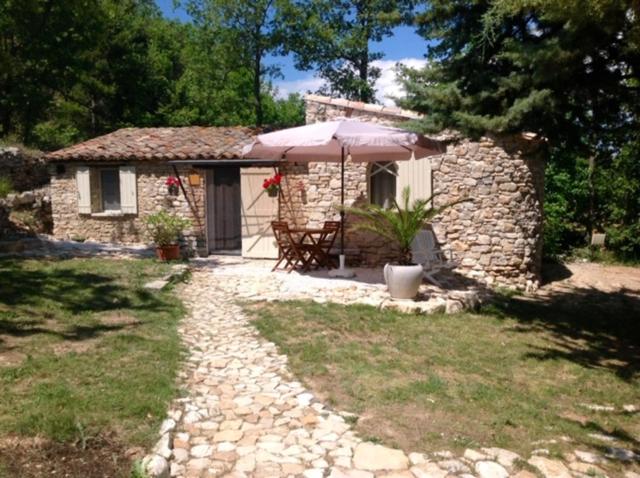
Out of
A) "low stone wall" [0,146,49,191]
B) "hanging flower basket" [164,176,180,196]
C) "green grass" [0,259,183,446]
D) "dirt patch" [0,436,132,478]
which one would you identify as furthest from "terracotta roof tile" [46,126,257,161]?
"dirt patch" [0,436,132,478]

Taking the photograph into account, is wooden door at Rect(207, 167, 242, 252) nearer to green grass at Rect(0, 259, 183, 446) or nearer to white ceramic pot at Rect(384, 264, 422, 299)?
green grass at Rect(0, 259, 183, 446)

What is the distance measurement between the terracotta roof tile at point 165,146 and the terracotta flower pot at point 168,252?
7.28 ft

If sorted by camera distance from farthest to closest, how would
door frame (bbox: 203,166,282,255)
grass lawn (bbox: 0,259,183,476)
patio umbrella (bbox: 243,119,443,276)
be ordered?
1. door frame (bbox: 203,166,282,255)
2. patio umbrella (bbox: 243,119,443,276)
3. grass lawn (bbox: 0,259,183,476)

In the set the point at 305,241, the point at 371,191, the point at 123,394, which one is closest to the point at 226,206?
the point at 305,241

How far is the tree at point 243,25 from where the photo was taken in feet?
52.5

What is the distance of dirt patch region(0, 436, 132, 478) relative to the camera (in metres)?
2.83

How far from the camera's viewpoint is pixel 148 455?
3090mm

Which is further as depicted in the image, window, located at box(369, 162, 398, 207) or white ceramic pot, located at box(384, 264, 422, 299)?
window, located at box(369, 162, 398, 207)

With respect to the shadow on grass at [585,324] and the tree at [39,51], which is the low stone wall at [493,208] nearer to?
the shadow on grass at [585,324]

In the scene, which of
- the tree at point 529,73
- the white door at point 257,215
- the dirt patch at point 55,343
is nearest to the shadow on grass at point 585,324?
the tree at point 529,73

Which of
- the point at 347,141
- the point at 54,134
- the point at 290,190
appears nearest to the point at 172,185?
the point at 290,190

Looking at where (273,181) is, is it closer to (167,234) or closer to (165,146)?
(167,234)

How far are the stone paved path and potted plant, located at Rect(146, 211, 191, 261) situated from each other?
19.5ft

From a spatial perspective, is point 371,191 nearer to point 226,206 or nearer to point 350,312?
point 226,206
